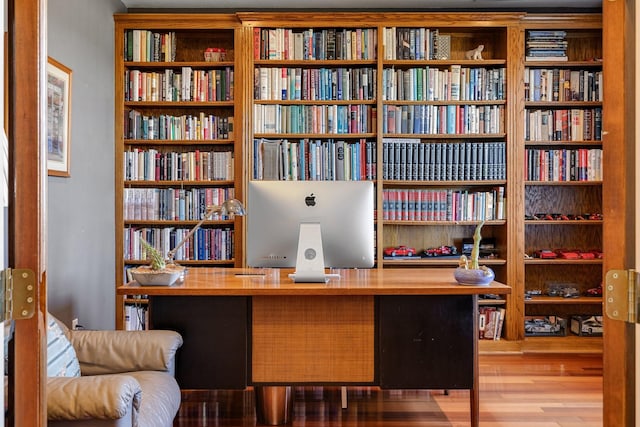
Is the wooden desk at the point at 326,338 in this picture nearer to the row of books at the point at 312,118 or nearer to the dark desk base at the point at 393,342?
the dark desk base at the point at 393,342

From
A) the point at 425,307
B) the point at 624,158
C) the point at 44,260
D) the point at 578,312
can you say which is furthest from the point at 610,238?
the point at 578,312

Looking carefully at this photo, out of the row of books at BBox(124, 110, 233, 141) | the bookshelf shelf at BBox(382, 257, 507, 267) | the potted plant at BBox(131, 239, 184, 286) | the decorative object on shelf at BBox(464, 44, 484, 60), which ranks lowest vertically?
the bookshelf shelf at BBox(382, 257, 507, 267)

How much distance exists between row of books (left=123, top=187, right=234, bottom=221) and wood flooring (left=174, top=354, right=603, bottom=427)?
151 cm

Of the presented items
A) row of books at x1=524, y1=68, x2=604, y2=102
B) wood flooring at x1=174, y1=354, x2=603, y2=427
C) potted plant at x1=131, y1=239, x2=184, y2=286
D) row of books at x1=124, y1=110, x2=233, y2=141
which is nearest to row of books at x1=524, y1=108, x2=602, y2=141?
row of books at x1=524, y1=68, x2=604, y2=102

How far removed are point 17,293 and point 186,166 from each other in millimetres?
3473

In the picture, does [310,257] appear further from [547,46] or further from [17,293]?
[547,46]

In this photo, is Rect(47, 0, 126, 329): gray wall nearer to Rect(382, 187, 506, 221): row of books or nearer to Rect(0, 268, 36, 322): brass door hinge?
Rect(382, 187, 506, 221): row of books

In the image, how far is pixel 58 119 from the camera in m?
3.30

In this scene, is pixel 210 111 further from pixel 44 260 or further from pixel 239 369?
pixel 44 260

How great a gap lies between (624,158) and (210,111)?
3966 mm

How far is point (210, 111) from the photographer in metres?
4.74

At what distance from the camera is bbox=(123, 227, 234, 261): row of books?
4.49 meters

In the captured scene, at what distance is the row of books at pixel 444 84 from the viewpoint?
4.47 metres

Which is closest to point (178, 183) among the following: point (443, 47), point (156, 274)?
point (156, 274)
